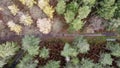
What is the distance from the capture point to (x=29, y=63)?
11883 mm

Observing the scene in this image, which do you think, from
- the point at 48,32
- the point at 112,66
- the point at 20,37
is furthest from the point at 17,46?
the point at 112,66

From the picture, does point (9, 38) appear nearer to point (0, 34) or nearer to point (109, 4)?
point (0, 34)

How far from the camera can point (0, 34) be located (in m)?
12.6

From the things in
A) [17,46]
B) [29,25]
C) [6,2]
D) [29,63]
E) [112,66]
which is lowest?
[112,66]

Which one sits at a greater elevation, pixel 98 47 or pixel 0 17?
pixel 0 17

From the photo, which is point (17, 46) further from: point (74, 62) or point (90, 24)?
point (90, 24)

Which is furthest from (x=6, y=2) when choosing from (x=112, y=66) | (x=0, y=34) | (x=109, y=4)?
(x=112, y=66)

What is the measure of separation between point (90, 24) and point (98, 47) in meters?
1.24

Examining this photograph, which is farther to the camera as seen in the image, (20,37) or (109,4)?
(20,37)

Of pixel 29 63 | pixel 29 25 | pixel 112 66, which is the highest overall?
pixel 29 25

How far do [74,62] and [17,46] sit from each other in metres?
2.77

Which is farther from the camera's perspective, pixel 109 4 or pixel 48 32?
pixel 48 32

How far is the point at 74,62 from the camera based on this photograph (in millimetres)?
12117

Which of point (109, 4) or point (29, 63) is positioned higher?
point (109, 4)
